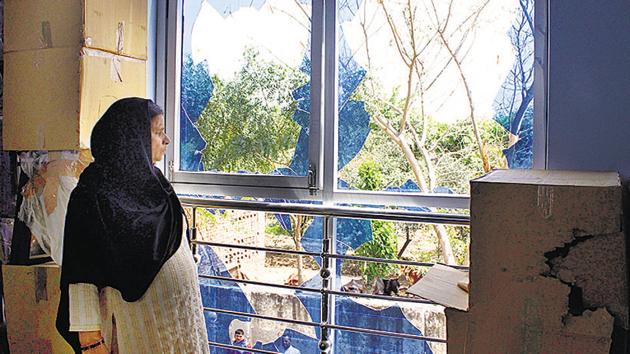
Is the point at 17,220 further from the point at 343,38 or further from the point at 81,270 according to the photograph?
the point at 343,38

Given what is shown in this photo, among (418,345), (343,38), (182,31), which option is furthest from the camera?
(182,31)

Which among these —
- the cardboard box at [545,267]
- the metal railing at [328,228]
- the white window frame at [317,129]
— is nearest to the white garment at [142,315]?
the metal railing at [328,228]

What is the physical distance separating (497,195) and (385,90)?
1.41 m

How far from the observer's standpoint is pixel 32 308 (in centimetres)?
232

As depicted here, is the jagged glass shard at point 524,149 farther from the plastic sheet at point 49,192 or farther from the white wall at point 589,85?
the plastic sheet at point 49,192

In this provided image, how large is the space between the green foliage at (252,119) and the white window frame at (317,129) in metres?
0.08

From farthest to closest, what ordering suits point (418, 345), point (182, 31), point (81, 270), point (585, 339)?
point (182, 31)
point (418, 345)
point (81, 270)
point (585, 339)

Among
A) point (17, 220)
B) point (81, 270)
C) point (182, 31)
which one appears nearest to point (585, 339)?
point (81, 270)

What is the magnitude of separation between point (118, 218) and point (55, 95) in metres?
0.84

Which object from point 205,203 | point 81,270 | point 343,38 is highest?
point 343,38

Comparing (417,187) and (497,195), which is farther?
(417,187)

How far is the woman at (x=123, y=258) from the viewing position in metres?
1.74

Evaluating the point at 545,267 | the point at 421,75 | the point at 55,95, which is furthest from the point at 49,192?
the point at 545,267

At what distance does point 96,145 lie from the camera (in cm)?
180
